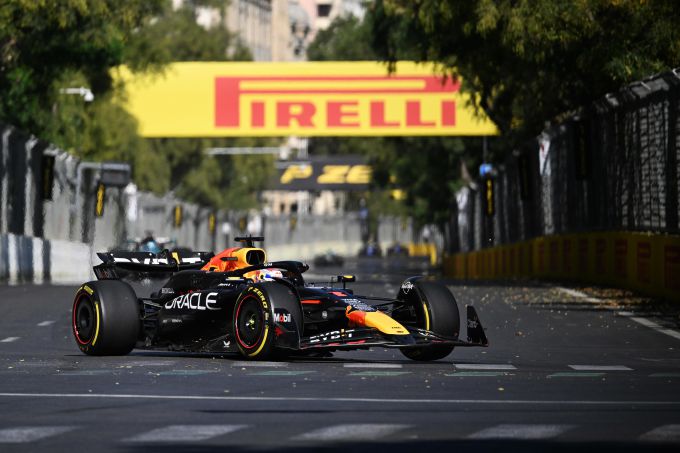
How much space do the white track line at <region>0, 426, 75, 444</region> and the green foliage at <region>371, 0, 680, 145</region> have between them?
25119 mm

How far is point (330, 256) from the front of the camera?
404 ft

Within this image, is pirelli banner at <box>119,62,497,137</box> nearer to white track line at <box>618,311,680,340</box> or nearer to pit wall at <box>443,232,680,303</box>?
pit wall at <box>443,232,680,303</box>

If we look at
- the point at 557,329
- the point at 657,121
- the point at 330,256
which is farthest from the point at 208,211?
the point at 557,329

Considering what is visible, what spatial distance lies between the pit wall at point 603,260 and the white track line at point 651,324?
161cm

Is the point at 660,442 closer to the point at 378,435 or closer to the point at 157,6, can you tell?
the point at 378,435

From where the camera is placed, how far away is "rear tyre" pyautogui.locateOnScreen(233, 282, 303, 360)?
15.4 m

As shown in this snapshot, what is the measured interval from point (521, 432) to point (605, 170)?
25933 millimetres

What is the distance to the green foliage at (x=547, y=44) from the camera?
3612 cm

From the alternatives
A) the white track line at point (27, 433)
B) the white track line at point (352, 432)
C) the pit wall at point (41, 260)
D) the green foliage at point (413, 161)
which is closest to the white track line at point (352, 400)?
the white track line at point (352, 432)

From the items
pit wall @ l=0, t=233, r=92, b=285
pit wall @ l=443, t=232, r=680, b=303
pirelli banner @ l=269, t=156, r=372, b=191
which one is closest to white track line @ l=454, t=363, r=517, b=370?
pit wall @ l=443, t=232, r=680, b=303

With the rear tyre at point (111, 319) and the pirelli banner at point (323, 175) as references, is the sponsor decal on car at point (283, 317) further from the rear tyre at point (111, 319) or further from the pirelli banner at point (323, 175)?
the pirelli banner at point (323, 175)

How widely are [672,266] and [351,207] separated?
16675 centimetres

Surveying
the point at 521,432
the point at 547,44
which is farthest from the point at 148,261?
the point at 547,44

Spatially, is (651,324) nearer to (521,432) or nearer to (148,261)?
(148,261)
